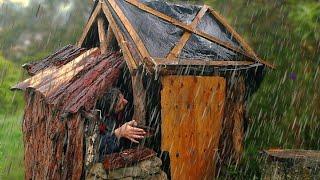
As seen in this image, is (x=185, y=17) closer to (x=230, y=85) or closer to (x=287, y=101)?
(x=230, y=85)

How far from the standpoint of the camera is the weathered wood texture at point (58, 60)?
33.7ft

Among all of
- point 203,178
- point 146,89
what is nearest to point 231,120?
point 203,178

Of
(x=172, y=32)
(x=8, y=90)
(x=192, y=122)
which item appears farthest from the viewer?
(x=8, y=90)

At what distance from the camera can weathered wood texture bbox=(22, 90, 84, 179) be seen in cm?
806

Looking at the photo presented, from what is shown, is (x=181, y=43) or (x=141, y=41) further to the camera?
(x=181, y=43)

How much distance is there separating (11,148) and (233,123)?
12858 millimetres

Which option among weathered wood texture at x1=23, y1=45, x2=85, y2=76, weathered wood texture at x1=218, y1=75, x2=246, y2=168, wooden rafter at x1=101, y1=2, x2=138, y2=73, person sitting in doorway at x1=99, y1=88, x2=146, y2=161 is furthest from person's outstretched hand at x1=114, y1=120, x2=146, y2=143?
weathered wood texture at x1=23, y1=45, x2=85, y2=76

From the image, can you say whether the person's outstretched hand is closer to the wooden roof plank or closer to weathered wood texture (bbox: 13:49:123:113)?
weathered wood texture (bbox: 13:49:123:113)

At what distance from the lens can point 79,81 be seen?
8539mm

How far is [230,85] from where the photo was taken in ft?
31.0

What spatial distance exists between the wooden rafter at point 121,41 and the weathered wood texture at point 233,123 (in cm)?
241

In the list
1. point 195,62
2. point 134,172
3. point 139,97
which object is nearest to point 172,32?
point 195,62

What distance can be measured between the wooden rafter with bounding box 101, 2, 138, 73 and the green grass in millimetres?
8700

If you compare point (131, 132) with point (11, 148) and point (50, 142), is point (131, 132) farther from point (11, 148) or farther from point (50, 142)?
point (11, 148)
